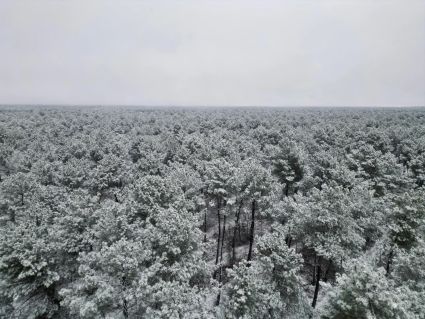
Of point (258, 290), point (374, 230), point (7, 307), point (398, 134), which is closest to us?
point (258, 290)

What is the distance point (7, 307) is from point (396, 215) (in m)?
40.7

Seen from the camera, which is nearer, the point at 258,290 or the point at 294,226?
the point at 258,290

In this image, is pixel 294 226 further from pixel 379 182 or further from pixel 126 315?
pixel 379 182

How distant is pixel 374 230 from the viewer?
3375 centimetres

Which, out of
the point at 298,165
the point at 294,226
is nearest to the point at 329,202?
the point at 294,226

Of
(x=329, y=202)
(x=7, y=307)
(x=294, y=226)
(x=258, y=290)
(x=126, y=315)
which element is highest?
(x=329, y=202)

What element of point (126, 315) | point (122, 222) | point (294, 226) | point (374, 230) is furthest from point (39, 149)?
point (374, 230)

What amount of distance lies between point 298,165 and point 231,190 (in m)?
15.9

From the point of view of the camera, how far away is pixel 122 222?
2697cm

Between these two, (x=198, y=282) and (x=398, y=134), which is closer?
(x=198, y=282)

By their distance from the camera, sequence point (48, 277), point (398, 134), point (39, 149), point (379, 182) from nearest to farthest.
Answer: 1. point (48, 277)
2. point (379, 182)
3. point (39, 149)
4. point (398, 134)

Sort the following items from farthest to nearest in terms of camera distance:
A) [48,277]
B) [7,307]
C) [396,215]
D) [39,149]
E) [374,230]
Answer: [39,149]
[374,230]
[396,215]
[7,307]
[48,277]

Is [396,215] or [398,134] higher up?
[398,134]

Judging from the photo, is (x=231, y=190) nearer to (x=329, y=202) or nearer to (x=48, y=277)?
(x=329, y=202)
